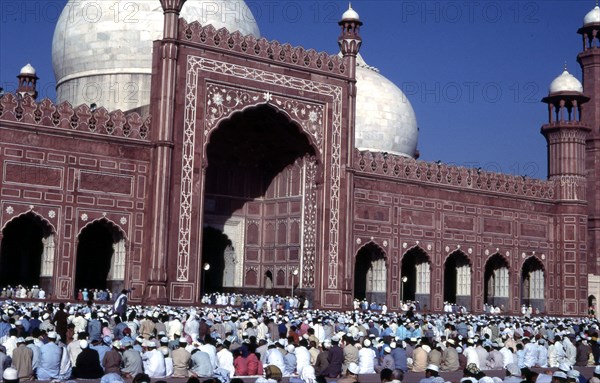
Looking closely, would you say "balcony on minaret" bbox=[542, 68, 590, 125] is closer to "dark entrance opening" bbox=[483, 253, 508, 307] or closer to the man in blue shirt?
"dark entrance opening" bbox=[483, 253, 508, 307]

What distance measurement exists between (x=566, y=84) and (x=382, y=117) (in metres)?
6.40

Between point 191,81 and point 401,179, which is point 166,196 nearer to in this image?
point 191,81

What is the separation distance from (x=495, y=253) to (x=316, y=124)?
8662 mm

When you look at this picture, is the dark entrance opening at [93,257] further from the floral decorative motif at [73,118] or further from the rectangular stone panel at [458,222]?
the rectangular stone panel at [458,222]

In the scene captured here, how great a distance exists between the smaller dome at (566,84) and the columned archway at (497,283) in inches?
245

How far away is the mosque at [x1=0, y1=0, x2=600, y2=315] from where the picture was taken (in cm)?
2133

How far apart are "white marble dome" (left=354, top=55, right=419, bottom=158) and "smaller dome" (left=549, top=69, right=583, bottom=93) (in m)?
5.26

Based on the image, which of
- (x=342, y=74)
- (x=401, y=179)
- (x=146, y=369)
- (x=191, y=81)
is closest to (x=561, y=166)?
(x=401, y=179)

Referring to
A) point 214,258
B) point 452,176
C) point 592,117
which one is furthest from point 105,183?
point 592,117

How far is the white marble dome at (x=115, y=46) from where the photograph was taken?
86.2ft

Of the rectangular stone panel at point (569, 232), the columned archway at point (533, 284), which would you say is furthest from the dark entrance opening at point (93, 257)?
the rectangular stone panel at point (569, 232)

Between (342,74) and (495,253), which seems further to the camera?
(495,253)

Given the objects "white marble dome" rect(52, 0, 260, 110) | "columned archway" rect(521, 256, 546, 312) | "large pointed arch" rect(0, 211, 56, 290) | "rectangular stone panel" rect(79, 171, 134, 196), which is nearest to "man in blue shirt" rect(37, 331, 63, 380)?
"rectangular stone panel" rect(79, 171, 134, 196)

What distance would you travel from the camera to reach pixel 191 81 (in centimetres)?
2239
